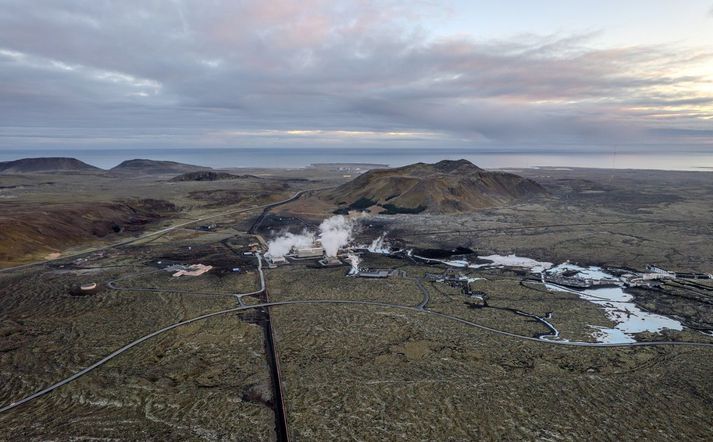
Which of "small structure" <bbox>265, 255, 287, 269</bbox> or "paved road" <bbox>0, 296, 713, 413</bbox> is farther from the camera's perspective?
"small structure" <bbox>265, 255, 287, 269</bbox>

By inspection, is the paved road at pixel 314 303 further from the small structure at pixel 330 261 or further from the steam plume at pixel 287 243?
the steam plume at pixel 287 243

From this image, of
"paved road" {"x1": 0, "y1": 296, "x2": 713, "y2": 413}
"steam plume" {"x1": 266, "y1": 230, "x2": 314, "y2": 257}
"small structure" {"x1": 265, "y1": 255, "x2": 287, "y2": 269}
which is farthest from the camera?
"steam plume" {"x1": 266, "y1": 230, "x2": 314, "y2": 257}

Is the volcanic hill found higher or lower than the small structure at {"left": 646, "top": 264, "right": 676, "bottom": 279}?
higher

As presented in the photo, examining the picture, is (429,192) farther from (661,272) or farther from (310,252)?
(661,272)

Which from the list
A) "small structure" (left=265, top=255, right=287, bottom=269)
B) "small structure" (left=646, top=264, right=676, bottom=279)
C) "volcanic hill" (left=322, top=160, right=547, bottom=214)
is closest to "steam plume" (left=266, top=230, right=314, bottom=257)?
"small structure" (left=265, top=255, right=287, bottom=269)

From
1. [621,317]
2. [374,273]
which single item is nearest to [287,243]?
[374,273]

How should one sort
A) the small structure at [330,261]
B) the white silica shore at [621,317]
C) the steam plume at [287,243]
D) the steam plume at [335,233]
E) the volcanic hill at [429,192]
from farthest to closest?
the volcanic hill at [429,192], the steam plume at [335,233], the steam plume at [287,243], the small structure at [330,261], the white silica shore at [621,317]

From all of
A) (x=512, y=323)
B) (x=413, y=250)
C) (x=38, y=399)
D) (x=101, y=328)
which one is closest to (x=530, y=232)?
(x=413, y=250)

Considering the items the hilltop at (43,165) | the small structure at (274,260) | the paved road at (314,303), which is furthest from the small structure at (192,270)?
the hilltop at (43,165)

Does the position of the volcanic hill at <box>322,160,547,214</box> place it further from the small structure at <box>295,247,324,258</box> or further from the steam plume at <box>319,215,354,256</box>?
the small structure at <box>295,247,324,258</box>

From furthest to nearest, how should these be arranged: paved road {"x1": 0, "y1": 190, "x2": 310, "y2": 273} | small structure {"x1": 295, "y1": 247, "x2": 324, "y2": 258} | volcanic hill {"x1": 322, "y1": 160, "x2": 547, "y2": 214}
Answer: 1. volcanic hill {"x1": 322, "y1": 160, "x2": 547, "y2": 214}
2. small structure {"x1": 295, "y1": 247, "x2": 324, "y2": 258}
3. paved road {"x1": 0, "y1": 190, "x2": 310, "y2": 273}
